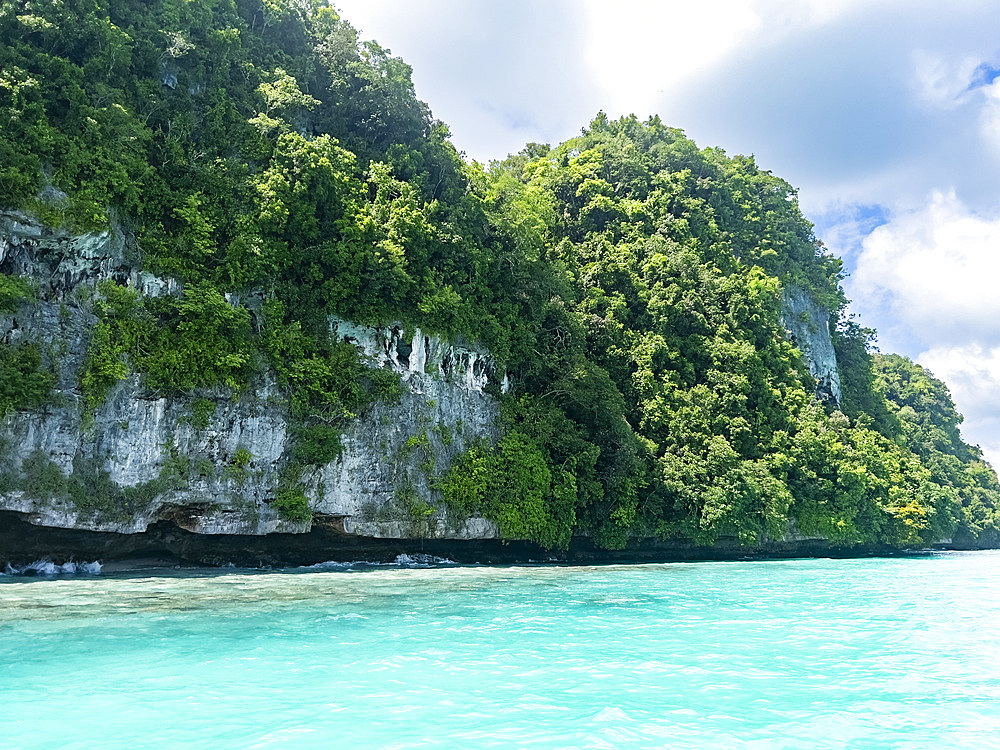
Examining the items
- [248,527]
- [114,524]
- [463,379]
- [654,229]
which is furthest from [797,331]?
[114,524]

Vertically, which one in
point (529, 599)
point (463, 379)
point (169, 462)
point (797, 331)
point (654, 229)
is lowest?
point (529, 599)

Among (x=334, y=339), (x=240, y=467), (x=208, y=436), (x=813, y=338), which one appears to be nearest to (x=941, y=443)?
(x=813, y=338)

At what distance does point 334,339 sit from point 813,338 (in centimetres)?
2802

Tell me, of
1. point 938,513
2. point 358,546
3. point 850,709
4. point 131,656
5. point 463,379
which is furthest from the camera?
point 938,513

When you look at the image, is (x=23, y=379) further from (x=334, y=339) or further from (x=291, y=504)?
(x=334, y=339)

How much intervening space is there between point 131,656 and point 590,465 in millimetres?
17762

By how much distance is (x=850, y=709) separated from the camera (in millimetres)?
6000

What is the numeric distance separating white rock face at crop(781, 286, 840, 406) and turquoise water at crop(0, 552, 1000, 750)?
2420 cm

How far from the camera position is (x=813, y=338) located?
36969mm

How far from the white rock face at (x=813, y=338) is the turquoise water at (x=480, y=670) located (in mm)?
24197

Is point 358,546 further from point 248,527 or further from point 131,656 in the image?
Answer: point 131,656

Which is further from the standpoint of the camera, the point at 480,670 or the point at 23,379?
the point at 23,379

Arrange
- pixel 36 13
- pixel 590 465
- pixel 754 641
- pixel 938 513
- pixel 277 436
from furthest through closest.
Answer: pixel 938 513 → pixel 590 465 → pixel 277 436 → pixel 36 13 → pixel 754 641

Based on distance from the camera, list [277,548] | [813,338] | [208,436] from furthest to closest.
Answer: [813,338] → [277,548] → [208,436]
